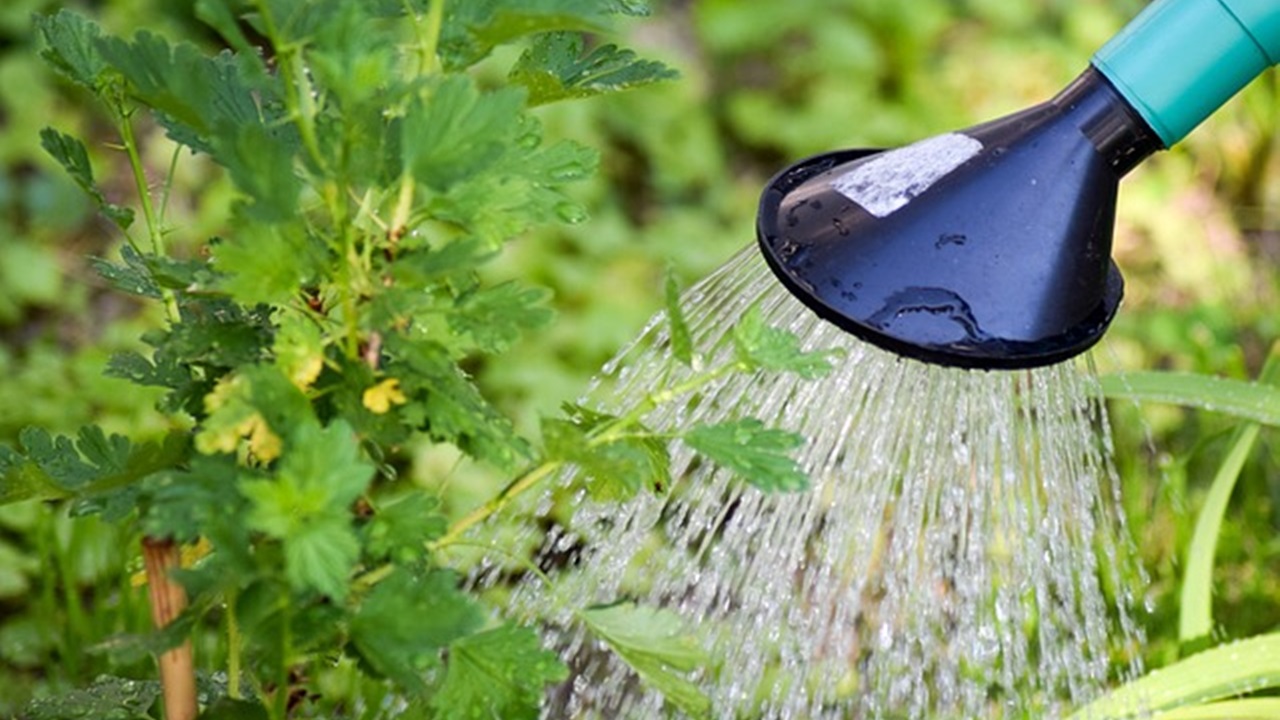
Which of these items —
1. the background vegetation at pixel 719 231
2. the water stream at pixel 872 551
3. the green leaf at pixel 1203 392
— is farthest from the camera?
the background vegetation at pixel 719 231

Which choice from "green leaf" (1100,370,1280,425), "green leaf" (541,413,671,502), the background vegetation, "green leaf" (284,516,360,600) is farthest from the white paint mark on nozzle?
the background vegetation

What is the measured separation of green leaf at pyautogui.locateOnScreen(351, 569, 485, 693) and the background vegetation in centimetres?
91

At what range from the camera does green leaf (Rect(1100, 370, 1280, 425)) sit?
150 cm

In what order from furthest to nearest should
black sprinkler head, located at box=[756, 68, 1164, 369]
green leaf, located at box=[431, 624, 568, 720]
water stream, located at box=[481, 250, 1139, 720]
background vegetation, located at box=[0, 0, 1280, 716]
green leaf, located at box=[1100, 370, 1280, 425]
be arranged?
background vegetation, located at box=[0, 0, 1280, 716], green leaf, located at box=[1100, 370, 1280, 425], water stream, located at box=[481, 250, 1139, 720], black sprinkler head, located at box=[756, 68, 1164, 369], green leaf, located at box=[431, 624, 568, 720]

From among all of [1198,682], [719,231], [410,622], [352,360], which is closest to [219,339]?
[352,360]

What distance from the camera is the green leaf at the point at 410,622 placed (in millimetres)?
858

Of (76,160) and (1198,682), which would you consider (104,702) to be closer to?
(76,160)

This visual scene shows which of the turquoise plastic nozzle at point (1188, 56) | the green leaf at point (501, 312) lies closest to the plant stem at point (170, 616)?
the green leaf at point (501, 312)

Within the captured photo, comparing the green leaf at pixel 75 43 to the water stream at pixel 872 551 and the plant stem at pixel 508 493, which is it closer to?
the plant stem at pixel 508 493

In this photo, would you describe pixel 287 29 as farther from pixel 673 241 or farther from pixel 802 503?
pixel 673 241

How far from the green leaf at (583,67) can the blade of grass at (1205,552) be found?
790 mm

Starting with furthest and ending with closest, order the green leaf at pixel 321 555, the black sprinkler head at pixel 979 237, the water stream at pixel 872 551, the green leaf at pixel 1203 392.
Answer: the green leaf at pixel 1203 392, the water stream at pixel 872 551, the black sprinkler head at pixel 979 237, the green leaf at pixel 321 555

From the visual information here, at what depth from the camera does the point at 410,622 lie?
2.82ft

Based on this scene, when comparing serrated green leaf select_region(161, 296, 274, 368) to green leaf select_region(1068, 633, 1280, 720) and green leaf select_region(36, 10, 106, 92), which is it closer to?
green leaf select_region(36, 10, 106, 92)
